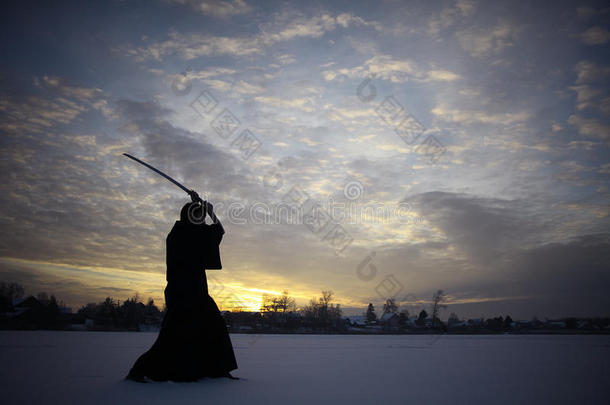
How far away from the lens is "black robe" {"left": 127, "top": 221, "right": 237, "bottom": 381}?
6566 millimetres

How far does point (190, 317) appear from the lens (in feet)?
22.9

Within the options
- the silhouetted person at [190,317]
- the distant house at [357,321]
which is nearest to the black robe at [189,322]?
the silhouetted person at [190,317]

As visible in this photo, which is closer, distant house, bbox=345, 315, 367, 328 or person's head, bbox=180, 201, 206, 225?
person's head, bbox=180, 201, 206, 225

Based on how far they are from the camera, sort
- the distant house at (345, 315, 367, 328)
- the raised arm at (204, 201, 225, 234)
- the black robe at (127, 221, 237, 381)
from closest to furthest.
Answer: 1. the black robe at (127, 221, 237, 381)
2. the raised arm at (204, 201, 225, 234)
3. the distant house at (345, 315, 367, 328)

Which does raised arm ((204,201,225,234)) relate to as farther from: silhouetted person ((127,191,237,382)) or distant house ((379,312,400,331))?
distant house ((379,312,400,331))

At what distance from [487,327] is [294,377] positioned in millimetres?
132606

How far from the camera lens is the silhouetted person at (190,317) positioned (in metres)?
6.57

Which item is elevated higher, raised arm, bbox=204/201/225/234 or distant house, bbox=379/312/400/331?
raised arm, bbox=204/201/225/234

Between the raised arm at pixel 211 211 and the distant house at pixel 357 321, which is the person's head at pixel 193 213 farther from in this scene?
the distant house at pixel 357 321

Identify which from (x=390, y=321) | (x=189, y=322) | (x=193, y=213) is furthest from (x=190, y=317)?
(x=390, y=321)

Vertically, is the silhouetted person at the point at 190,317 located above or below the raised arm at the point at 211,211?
below

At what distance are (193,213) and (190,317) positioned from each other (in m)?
1.97

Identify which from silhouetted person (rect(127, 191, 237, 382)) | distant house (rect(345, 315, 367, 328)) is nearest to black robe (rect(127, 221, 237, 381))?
silhouetted person (rect(127, 191, 237, 382))

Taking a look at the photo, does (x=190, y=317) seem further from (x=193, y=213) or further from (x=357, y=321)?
(x=357, y=321)
